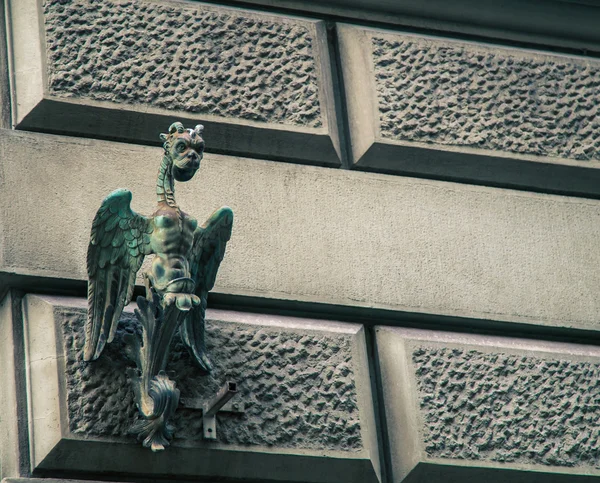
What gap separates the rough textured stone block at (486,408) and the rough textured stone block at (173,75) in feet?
2.32

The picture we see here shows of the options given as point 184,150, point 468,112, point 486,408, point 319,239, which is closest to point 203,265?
point 184,150

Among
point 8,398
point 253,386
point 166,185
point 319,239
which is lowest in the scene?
point 8,398

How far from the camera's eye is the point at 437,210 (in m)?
4.57

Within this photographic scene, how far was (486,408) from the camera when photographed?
4293 millimetres

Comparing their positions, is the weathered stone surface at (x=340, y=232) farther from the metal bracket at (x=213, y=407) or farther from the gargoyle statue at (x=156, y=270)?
the metal bracket at (x=213, y=407)

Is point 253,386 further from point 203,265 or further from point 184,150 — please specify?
point 184,150

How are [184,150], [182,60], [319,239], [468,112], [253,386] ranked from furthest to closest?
[468,112] → [182,60] → [319,239] → [253,386] → [184,150]

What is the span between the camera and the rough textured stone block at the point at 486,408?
420 centimetres

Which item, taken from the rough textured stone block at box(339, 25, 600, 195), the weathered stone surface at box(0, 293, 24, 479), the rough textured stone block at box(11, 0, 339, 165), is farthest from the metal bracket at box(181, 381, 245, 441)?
the rough textured stone block at box(339, 25, 600, 195)

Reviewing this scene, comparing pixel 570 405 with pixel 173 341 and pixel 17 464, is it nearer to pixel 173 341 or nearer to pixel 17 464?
pixel 173 341

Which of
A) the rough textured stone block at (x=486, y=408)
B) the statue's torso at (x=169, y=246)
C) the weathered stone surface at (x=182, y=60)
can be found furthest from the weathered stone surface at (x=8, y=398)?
the rough textured stone block at (x=486, y=408)

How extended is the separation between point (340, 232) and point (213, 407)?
2.53ft

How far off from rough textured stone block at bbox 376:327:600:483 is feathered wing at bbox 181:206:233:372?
0.58m

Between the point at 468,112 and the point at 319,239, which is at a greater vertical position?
the point at 468,112
